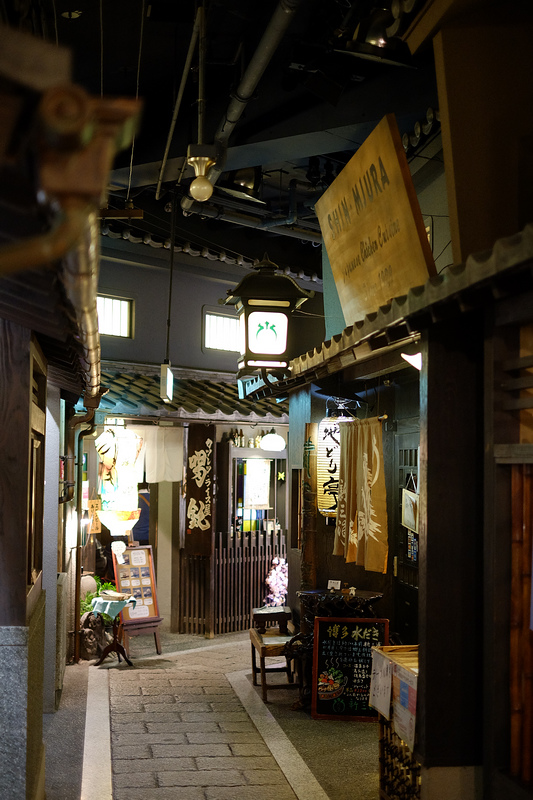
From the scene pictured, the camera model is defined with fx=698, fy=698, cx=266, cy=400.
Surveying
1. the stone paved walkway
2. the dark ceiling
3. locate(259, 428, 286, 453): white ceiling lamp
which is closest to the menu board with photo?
the stone paved walkway

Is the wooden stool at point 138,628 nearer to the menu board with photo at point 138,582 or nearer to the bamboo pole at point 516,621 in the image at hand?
the menu board with photo at point 138,582

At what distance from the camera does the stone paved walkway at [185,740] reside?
832 cm

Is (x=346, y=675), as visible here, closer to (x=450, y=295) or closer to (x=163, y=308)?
(x=450, y=295)

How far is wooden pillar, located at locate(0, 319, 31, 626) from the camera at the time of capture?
6.19m

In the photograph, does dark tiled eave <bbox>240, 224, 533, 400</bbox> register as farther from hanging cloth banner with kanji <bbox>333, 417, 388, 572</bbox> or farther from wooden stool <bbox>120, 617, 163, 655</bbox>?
wooden stool <bbox>120, 617, 163, 655</bbox>

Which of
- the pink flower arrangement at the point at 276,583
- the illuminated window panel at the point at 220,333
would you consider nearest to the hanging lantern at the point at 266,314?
the illuminated window panel at the point at 220,333

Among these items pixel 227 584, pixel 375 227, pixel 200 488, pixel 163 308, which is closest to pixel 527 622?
pixel 375 227

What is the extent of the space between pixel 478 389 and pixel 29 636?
459 centimetres

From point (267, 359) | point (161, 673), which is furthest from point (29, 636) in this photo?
point (161, 673)

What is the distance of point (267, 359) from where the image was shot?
11.5 m

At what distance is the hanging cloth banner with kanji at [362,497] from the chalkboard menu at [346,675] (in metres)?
1.09

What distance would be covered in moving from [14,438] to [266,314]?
19.4ft

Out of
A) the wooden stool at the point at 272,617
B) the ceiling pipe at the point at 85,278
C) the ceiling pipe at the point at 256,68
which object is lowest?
the wooden stool at the point at 272,617

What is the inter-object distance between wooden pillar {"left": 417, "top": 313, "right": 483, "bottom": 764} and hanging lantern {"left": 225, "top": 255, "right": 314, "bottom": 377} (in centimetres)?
538
